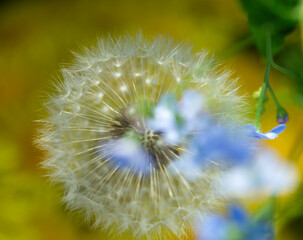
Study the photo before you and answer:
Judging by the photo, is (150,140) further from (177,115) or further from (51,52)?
(51,52)

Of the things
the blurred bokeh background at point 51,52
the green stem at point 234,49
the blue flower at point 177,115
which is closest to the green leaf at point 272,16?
the green stem at point 234,49

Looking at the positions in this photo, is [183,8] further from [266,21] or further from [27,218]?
[266,21]

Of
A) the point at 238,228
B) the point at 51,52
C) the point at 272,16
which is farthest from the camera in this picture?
the point at 51,52

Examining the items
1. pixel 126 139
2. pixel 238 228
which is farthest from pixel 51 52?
pixel 238 228

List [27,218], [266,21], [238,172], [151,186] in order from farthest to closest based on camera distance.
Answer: [27,218], [151,186], [266,21], [238,172]

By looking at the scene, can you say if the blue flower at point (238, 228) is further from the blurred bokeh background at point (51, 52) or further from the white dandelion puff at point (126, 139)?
the blurred bokeh background at point (51, 52)

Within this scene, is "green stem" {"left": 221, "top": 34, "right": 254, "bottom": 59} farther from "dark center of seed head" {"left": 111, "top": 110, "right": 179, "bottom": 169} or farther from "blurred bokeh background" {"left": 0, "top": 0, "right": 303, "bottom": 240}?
"blurred bokeh background" {"left": 0, "top": 0, "right": 303, "bottom": 240}

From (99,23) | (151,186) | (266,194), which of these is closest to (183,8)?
(99,23)
